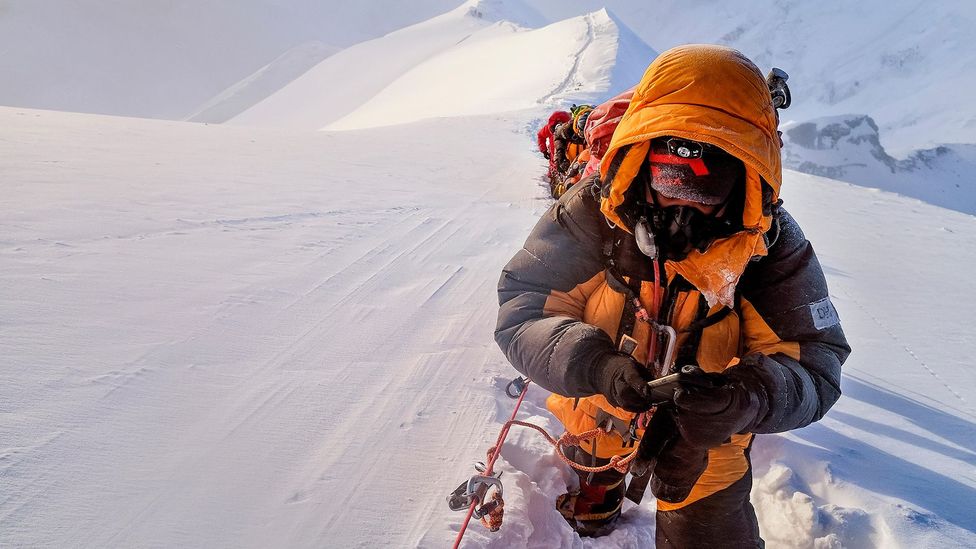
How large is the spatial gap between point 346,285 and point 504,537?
2.38 metres

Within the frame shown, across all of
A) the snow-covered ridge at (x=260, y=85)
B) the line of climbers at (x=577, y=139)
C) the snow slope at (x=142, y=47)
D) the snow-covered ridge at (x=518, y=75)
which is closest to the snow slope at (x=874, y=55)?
the snow-covered ridge at (x=518, y=75)

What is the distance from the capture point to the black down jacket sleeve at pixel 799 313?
1.62m

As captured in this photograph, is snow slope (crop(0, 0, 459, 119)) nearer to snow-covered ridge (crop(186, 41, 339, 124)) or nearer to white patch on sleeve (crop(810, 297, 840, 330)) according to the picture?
snow-covered ridge (crop(186, 41, 339, 124))

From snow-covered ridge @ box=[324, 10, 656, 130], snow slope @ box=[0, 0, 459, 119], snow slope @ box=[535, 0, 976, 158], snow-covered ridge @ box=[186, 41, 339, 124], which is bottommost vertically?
snow slope @ box=[535, 0, 976, 158]

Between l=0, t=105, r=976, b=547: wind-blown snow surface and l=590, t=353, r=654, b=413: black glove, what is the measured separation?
0.79m

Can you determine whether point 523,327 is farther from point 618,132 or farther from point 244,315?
point 244,315

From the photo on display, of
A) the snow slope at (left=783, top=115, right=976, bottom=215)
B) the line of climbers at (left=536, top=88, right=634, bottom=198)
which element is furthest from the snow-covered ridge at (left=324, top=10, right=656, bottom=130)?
the snow slope at (left=783, top=115, right=976, bottom=215)

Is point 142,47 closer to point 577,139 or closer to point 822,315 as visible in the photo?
A: point 577,139

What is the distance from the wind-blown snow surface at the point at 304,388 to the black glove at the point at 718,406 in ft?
2.80

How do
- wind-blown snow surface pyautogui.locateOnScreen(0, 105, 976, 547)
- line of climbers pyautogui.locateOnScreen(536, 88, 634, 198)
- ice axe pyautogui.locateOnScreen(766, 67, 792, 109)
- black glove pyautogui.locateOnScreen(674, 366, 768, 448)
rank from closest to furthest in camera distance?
black glove pyautogui.locateOnScreen(674, 366, 768, 448), ice axe pyautogui.locateOnScreen(766, 67, 792, 109), wind-blown snow surface pyautogui.locateOnScreen(0, 105, 976, 547), line of climbers pyautogui.locateOnScreen(536, 88, 634, 198)

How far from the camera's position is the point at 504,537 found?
190cm

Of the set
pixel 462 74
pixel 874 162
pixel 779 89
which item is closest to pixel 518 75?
pixel 462 74

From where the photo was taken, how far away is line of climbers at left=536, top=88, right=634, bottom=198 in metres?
2.06

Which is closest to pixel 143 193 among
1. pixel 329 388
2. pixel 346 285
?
pixel 346 285
